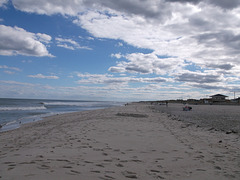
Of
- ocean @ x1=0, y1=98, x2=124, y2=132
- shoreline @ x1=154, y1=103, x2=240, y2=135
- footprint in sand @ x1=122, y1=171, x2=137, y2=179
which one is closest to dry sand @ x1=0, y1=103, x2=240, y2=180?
footprint in sand @ x1=122, y1=171, x2=137, y2=179

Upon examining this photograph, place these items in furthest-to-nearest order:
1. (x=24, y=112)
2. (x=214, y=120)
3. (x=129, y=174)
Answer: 1. (x=24, y=112)
2. (x=214, y=120)
3. (x=129, y=174)

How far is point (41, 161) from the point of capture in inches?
185

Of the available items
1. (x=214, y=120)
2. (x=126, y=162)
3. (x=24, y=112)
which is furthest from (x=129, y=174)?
(x=24, y=112)

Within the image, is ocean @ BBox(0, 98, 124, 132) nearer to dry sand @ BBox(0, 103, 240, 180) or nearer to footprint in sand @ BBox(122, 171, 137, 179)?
dry sand @ BBox(0, 103, 240, 180)

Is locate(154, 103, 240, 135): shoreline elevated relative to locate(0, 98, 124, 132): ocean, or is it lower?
elevated

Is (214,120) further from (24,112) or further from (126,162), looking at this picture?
(24,112)

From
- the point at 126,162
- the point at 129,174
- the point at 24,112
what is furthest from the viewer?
the point at 24,112

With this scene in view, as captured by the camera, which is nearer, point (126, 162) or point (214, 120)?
point (126, 162)

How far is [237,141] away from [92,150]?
18.7 feet

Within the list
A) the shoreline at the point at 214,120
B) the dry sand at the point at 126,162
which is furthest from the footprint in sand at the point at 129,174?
the shoreline at the point at 214,120

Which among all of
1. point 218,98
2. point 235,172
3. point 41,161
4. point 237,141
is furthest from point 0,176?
point 218,98

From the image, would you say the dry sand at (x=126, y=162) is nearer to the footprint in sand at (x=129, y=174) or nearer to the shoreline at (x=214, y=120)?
the footprint in sand at (x=129, y=174)

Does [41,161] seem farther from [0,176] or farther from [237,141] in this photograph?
[237,141]

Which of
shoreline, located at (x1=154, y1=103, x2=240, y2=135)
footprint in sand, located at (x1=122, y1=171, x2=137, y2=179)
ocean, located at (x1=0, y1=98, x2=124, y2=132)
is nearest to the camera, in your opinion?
footprint in sand, located at (x1=122, y1=171, x2=137, y2=179)
